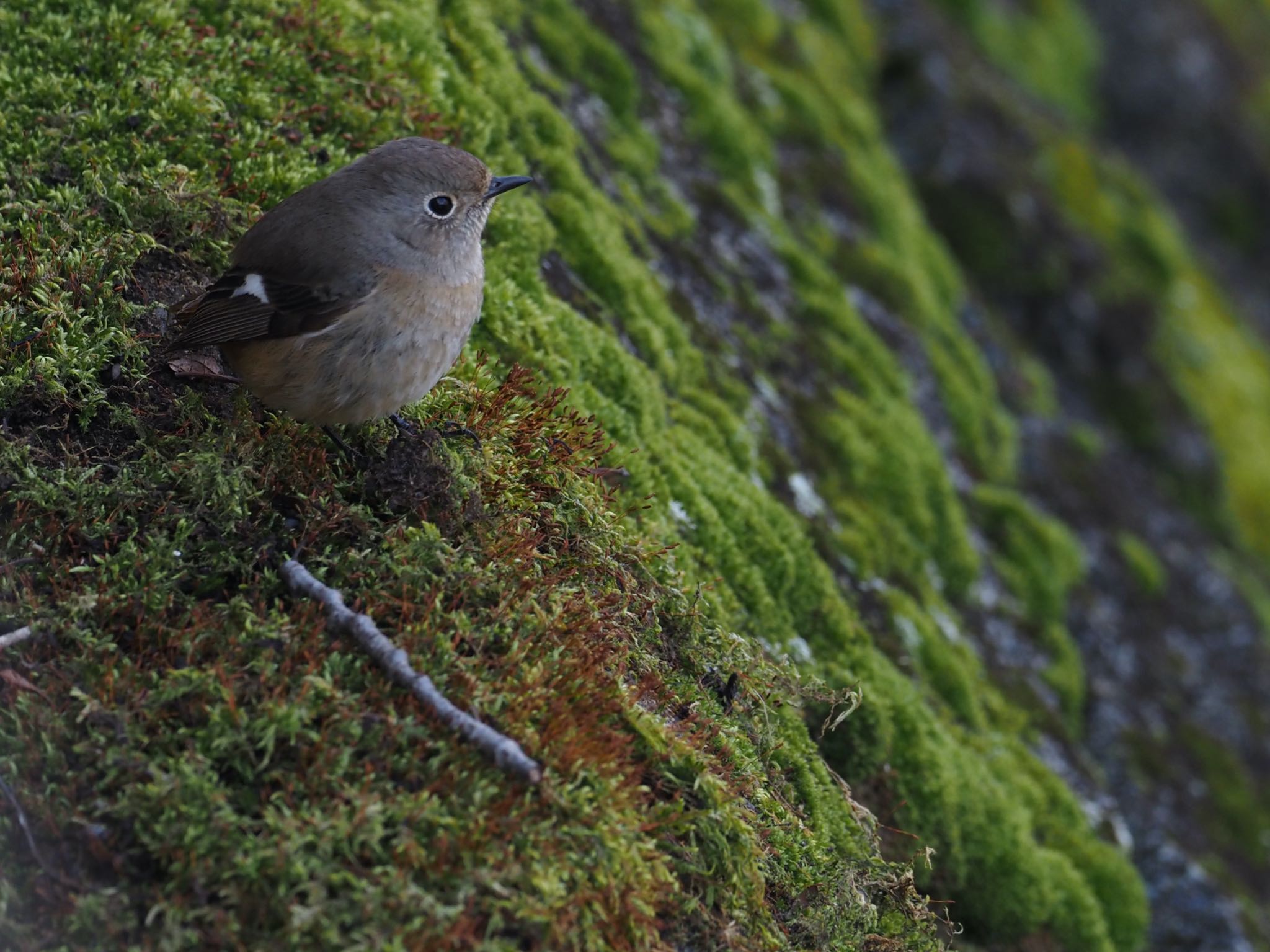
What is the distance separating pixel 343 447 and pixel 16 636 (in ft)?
5.65

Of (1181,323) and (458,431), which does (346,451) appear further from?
(1181,323)

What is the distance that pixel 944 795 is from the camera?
8.20 meters

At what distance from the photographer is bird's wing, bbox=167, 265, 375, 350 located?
596 centimetres

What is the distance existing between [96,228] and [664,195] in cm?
626

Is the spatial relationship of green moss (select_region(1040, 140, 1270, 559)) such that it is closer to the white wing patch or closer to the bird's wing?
the bird's wing

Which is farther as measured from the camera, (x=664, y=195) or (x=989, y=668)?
(x=664, y=195)

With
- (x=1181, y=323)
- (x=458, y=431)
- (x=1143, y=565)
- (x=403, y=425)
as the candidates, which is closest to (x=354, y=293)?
(x=403, y=425)

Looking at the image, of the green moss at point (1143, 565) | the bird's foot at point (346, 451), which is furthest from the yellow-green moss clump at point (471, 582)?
the green moss at point (1143, 565)

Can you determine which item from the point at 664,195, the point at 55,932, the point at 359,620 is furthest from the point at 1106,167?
the point at 55,932

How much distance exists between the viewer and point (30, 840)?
4.44 meters

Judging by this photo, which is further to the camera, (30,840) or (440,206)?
(440,206)

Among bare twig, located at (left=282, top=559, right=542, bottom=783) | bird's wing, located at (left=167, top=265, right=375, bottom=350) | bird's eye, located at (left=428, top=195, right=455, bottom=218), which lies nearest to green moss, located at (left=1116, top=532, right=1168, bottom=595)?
bird's eye, located at (left=428, top=195, right=455, bottom=218)

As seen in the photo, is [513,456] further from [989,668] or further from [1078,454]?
[1078,454]

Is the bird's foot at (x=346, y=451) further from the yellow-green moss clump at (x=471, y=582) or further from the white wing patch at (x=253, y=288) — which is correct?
the white wing patch at (x=253, y=288)
